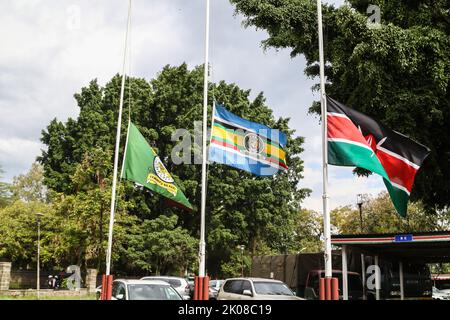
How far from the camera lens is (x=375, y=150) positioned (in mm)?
11266

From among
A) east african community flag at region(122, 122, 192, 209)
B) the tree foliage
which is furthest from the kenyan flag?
the tree foliage

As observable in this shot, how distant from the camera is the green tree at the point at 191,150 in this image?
42281 mm

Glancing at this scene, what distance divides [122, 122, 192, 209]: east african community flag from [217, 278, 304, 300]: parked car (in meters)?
3.08

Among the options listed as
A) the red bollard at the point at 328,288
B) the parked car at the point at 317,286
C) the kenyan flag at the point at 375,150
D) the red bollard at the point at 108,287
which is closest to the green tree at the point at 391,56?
the parked car at the point at 317,286

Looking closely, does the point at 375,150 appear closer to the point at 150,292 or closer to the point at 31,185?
the point at 150,292

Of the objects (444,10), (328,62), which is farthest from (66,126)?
(444,10)

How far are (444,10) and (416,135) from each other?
5413mm

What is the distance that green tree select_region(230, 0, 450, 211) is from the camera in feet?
53.3

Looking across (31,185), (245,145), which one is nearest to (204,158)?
(245,145)

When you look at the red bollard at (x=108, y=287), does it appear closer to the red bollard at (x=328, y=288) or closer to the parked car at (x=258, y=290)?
the parked car at (x=258, y=290)

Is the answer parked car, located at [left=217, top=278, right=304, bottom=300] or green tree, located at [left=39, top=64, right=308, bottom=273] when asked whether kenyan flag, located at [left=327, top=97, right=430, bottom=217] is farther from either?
green tree, located at [left=39, top=64, right=308, bottom=273]

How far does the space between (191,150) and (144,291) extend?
28.3 m

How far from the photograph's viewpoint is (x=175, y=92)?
143 ft

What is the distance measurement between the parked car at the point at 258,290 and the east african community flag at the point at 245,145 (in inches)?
143
